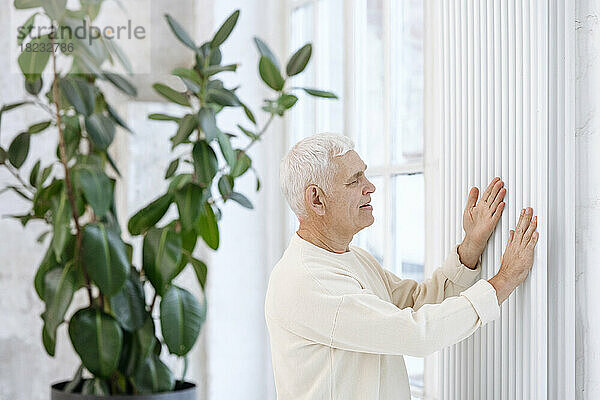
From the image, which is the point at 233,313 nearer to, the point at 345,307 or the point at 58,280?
the point at 58,280


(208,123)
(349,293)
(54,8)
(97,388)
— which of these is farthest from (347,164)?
(97,388)

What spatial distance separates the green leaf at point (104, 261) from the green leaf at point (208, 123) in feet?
1.67

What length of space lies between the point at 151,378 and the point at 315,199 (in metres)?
1.32

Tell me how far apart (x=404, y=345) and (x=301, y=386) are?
0.32m

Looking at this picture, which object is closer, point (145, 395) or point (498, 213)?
point (498, 213)

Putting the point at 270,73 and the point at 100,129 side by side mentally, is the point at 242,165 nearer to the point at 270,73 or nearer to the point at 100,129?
the point at 270,73

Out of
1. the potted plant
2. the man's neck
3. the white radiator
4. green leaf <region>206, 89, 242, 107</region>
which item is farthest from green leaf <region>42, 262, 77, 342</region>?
the white radiator

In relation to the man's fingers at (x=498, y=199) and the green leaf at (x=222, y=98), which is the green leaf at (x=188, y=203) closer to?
the green leaf at (x=222, y=98)

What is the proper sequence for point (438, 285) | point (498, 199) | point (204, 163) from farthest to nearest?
point (204, 163)
point (438, 285)
point (498, 199)

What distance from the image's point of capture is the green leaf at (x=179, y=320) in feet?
9.39

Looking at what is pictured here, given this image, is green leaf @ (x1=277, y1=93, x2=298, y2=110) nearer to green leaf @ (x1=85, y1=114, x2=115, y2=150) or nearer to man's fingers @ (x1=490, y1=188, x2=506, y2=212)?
green leaf @ (x1=85, y1=114, x2=115, y2=150)

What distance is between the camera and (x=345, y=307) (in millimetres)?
1865

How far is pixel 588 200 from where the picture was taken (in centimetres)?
183

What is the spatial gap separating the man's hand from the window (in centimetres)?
65
